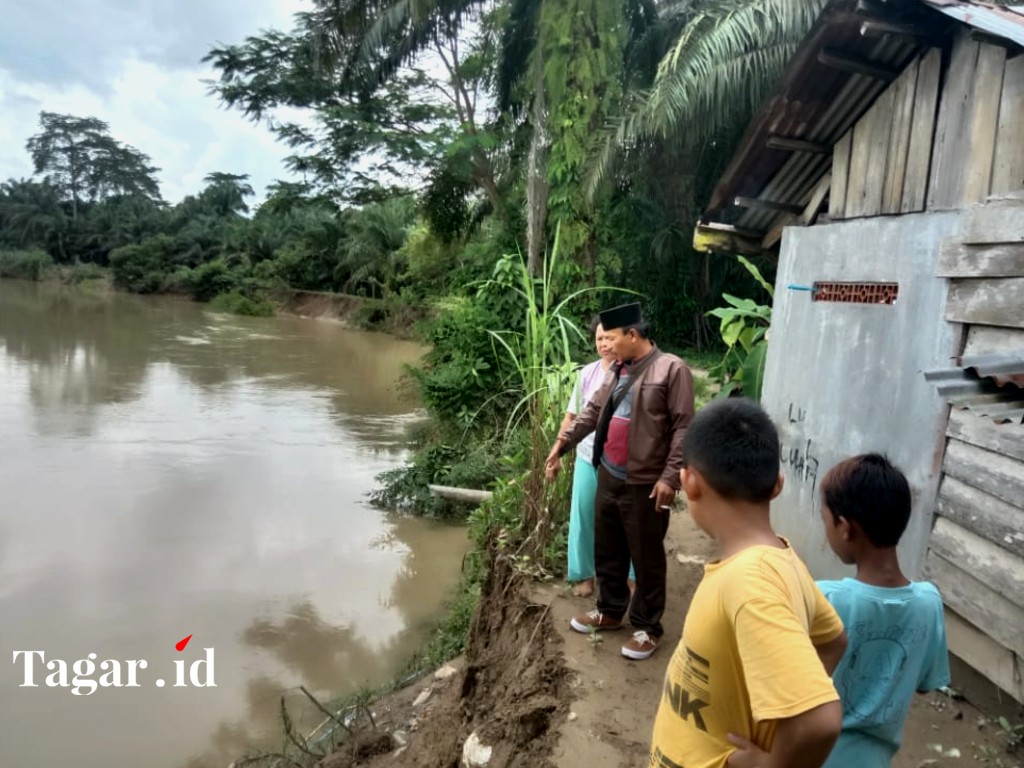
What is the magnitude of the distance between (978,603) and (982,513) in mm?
327

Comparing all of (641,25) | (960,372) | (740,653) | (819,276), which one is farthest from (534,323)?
(641,25)

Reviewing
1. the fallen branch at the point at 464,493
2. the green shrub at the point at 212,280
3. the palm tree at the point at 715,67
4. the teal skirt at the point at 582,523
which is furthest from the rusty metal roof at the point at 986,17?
the green shrub at the point at 212,280

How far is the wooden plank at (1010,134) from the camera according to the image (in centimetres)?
274

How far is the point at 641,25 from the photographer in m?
11.8

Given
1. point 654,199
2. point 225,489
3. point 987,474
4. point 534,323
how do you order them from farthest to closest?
1. point 654,199
2. point 225,489
3. point 534,323
4. point 987,474

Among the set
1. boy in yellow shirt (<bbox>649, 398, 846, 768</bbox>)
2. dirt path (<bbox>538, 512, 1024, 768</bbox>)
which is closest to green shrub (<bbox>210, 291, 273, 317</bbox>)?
dirt path (<bbox>538, 512, 1024, 768</bbox>)

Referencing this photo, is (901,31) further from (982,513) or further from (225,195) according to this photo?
(225,195)

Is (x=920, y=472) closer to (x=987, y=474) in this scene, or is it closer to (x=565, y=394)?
(x=987, y=474)

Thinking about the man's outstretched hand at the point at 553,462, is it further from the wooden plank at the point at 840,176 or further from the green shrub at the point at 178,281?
the green shrub at the point at 178,281

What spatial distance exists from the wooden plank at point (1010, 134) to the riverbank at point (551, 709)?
6.34 feet

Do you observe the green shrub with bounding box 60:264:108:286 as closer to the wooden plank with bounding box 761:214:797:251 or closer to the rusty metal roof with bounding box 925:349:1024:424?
the wooden plank with bounding box 761:214:797:251

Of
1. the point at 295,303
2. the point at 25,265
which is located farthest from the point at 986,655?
the point at 25,265

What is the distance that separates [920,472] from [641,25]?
1065 centimetres

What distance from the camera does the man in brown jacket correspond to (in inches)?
116
